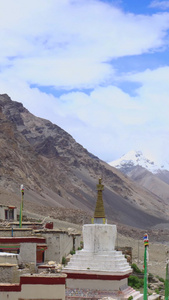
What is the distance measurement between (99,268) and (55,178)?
97.6 metres

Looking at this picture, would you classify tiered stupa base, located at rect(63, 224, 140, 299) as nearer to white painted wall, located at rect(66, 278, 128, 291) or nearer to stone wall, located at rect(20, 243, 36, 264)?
white painted wall, located at rect(66, 278, 128, 291)

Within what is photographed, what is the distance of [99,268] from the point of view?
17.8 meters

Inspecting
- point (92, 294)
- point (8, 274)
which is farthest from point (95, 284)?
point (8, 274)

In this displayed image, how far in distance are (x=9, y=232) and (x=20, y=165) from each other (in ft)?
233

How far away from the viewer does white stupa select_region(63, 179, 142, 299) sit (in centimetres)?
1769

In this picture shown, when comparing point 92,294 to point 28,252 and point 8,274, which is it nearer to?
point 8,274

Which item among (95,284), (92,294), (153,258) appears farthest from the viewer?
(153,258)

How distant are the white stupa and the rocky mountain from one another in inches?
1953

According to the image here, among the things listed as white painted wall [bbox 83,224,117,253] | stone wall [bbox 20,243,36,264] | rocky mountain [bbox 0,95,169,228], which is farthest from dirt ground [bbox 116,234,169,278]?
rocky mountain [bbox 0,95,169,228]

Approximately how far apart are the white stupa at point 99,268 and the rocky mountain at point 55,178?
4961 centimetres

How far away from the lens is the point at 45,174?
110562 mm

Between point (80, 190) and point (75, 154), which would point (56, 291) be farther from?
point (75, 154)

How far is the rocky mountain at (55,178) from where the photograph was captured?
8719cm

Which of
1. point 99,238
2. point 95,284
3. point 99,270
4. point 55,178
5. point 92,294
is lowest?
point 92,294
